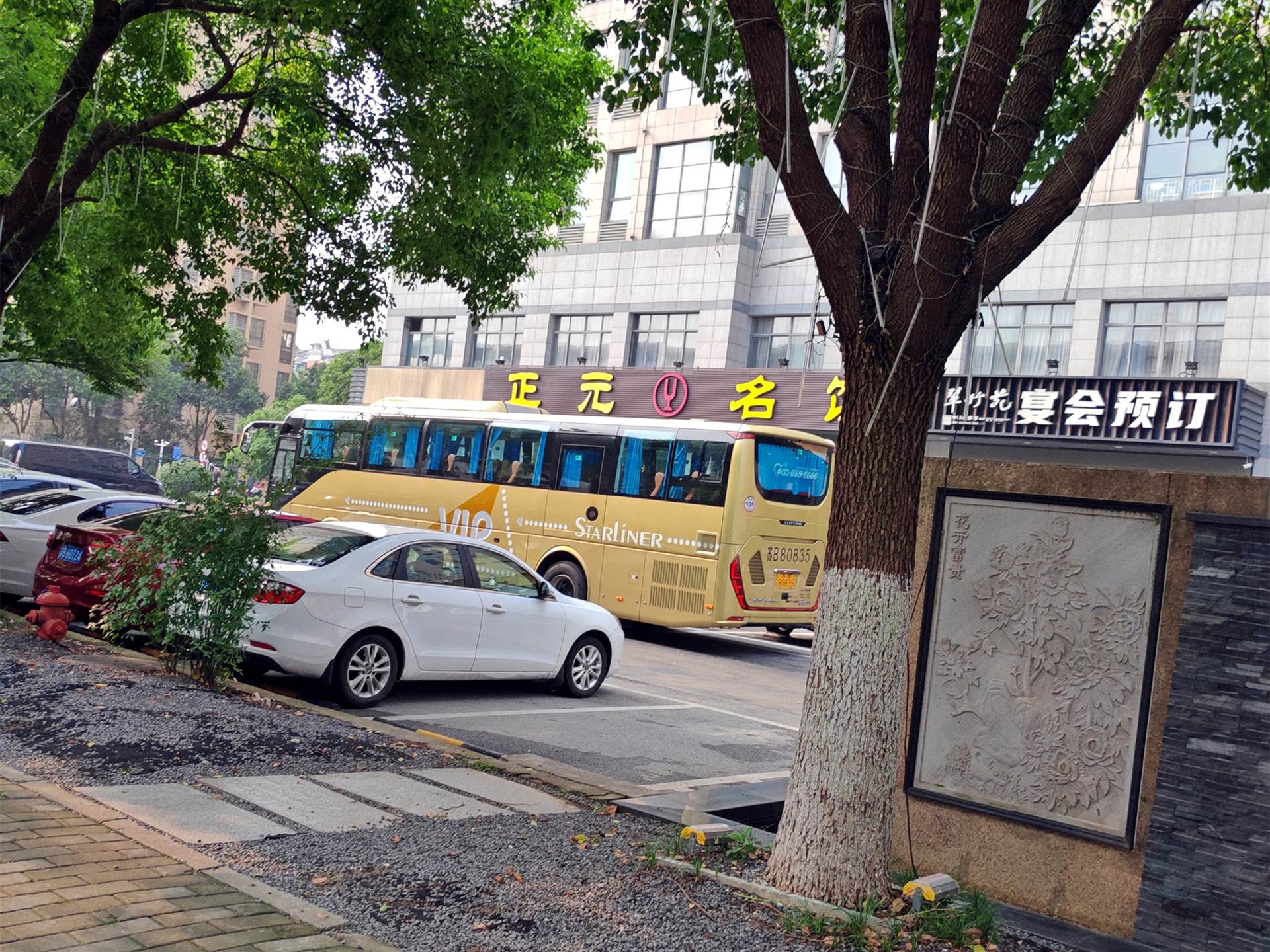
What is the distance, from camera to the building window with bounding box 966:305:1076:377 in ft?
84.6

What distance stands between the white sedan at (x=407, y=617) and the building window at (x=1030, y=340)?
16257 millimetres

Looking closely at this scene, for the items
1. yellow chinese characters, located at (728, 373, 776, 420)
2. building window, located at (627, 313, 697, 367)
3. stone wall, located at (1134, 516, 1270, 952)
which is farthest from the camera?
building window, located at (627, 313, 697, 367)

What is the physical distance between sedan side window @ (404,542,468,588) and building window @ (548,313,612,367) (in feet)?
77.1

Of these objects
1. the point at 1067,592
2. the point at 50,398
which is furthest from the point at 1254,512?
the point at 50,398

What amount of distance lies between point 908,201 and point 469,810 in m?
4.12

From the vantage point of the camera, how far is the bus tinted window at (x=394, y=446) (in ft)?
68.3

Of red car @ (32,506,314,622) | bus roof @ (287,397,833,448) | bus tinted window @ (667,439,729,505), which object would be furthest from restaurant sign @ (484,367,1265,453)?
red car @ (32,506,314,622)

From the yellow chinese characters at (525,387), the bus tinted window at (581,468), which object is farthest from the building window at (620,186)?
the bus tinted window at (581,468)

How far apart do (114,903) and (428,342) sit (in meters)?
36.0

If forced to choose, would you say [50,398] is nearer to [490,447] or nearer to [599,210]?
[599,210]

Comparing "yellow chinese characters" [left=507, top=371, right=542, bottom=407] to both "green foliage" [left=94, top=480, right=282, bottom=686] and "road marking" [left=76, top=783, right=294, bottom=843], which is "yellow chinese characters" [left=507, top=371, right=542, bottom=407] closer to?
"green foliage" [left=94, top=480, right=282, bottom=686]

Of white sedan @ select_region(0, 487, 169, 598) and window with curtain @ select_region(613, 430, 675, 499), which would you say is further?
window with curtain @ select_region(613, 430, 675, 499)

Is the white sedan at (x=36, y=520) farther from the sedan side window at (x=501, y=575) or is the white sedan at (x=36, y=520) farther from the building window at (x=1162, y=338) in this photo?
the building window at (x=1162, y=338)

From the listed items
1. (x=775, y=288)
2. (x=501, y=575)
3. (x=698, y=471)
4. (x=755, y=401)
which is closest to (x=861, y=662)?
(x=501, y=575)
